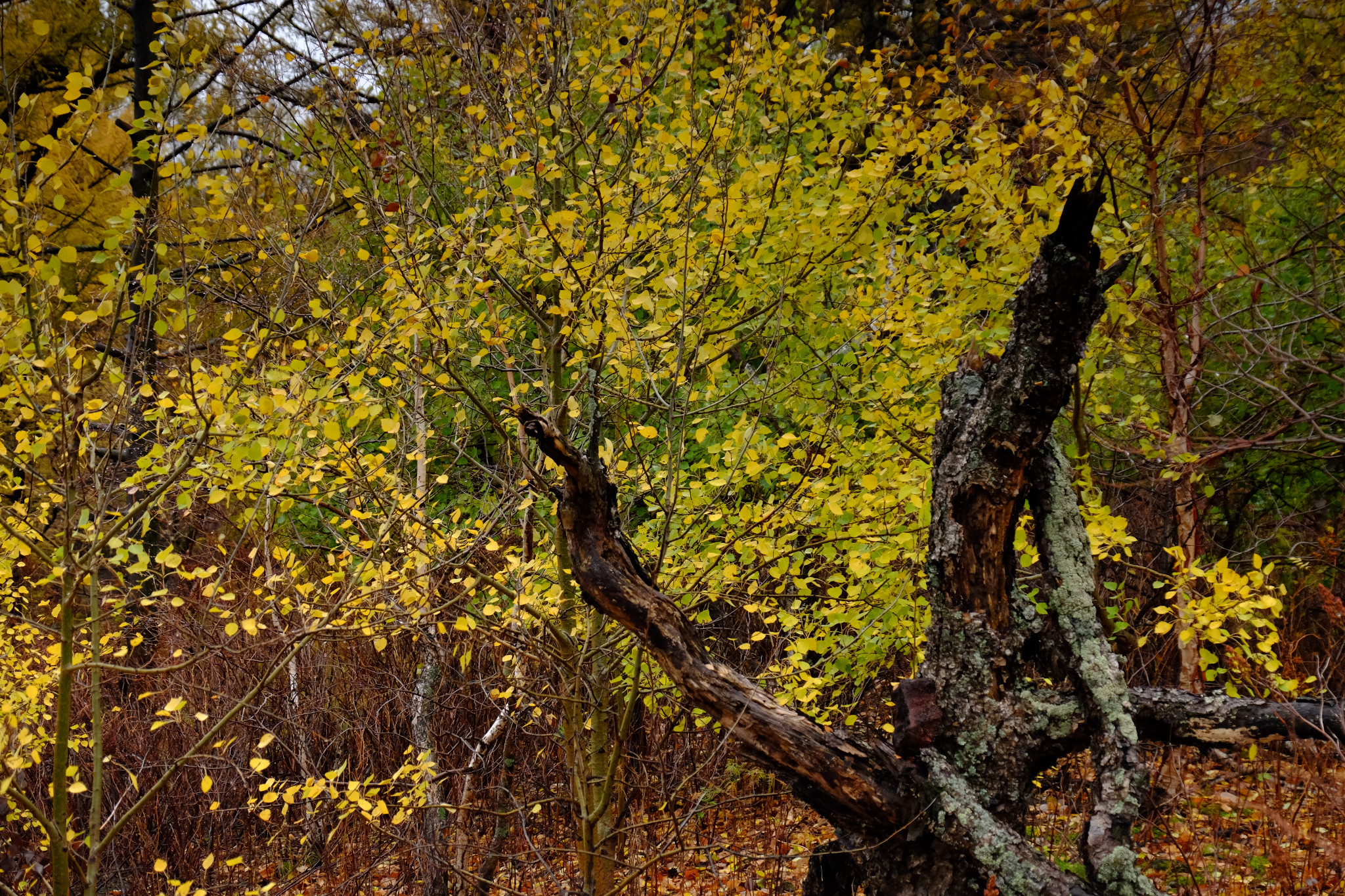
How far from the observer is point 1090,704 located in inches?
85.5

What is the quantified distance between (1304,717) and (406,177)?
4457 millimetres

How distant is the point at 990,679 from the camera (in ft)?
7.33

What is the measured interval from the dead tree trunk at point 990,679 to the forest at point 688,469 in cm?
1

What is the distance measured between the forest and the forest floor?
6cm

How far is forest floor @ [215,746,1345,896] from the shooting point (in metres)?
3.95

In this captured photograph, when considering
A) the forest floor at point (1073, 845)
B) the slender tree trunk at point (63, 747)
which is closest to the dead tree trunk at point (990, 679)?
the slender tree trunk at point (63, 747)

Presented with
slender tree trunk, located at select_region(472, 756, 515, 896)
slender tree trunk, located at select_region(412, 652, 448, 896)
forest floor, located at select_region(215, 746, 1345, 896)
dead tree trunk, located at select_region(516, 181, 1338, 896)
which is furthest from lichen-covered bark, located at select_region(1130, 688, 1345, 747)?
slender tree trunk, located at select_region(412, 652, 448, 896)

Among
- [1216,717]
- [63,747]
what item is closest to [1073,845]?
[1216,717]

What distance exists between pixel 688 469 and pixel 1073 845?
2957 millimetres

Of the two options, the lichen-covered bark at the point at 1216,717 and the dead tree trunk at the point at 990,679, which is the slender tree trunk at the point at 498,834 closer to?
the dead tree trunk at the point at 990,679

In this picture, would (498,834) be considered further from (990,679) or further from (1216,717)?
(1216,717)

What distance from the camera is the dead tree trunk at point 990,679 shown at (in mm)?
2133

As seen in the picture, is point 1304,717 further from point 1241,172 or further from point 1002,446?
point 1241,172

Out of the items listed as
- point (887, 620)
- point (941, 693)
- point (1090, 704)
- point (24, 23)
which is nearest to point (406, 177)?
point (887, 620)
